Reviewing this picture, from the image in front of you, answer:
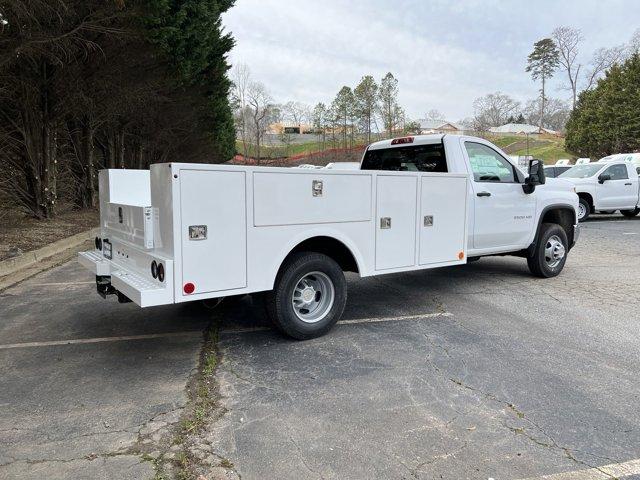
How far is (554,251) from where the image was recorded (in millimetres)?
7844

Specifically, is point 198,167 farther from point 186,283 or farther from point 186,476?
point 186,476

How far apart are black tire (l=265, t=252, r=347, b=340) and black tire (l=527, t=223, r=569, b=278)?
13.3 feet

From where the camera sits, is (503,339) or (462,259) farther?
(462,259)

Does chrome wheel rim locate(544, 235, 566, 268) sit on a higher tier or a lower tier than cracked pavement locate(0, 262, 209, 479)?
higher

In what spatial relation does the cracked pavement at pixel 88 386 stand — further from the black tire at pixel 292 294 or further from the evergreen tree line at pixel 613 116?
the evergreen tree line at pixel 613 116

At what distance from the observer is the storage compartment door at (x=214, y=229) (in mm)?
3857

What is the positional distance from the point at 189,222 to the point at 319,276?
1.57m

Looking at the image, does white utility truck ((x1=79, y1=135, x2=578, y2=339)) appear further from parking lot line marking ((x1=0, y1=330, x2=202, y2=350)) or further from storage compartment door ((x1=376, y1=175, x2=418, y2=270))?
parking lot line marking ((x1=0, y1=330, x2=202, y2=350))

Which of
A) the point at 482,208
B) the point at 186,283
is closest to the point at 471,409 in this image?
the point at 186,283

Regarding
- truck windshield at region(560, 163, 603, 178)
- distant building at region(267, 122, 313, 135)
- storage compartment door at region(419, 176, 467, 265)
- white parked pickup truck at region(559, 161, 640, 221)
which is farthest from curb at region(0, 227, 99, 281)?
distant building at region(267, 122, 313, 135)

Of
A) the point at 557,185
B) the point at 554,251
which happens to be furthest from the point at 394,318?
the point at 557,185

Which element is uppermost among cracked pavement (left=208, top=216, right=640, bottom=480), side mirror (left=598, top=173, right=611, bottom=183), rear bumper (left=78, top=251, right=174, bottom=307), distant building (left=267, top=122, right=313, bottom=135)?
distant building (left=267, top=122, right=313, bottom=135)

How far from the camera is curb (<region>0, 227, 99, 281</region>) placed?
307 inches

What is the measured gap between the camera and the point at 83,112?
14391 mm
